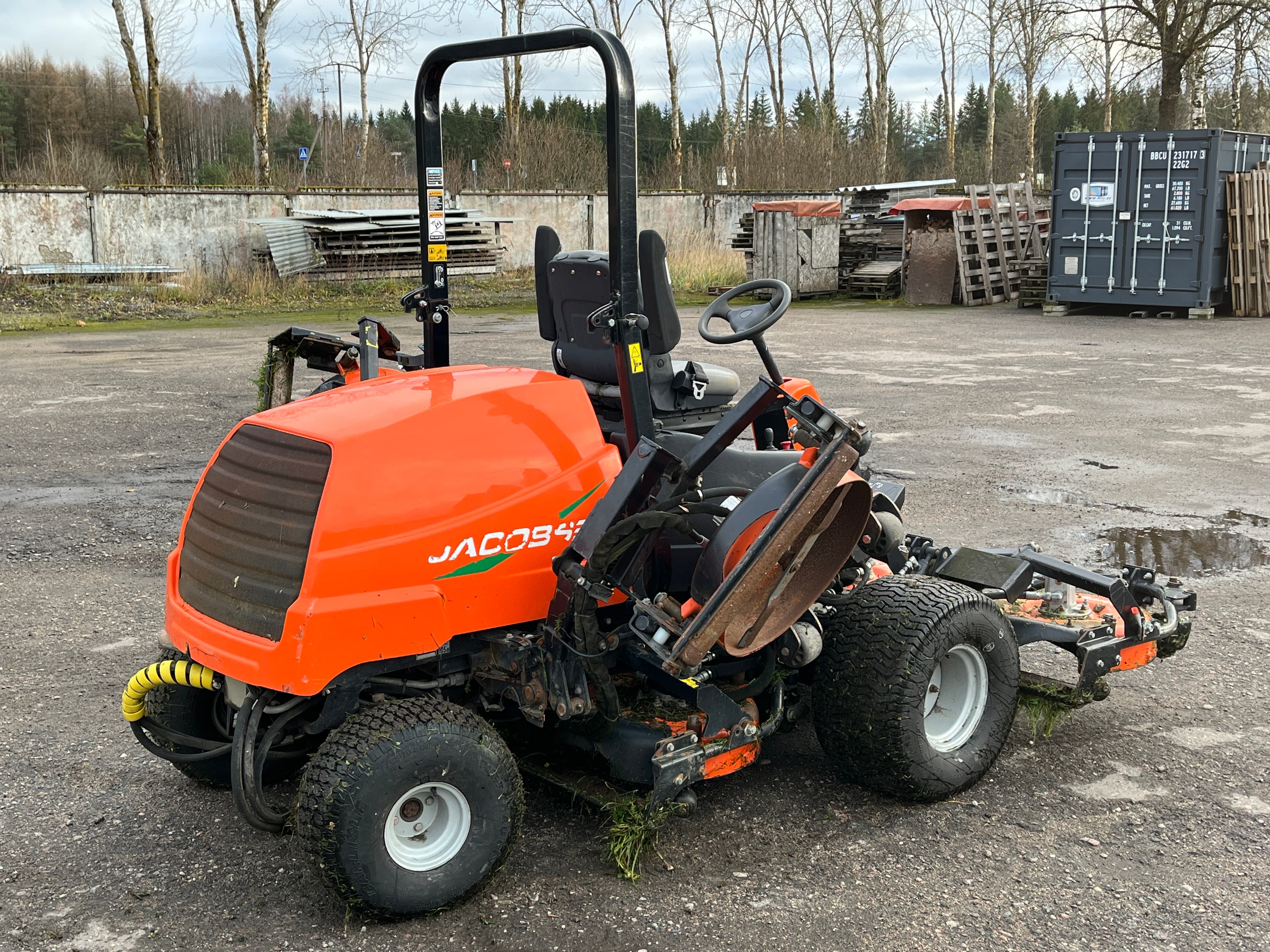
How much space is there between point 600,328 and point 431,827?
4.90ft

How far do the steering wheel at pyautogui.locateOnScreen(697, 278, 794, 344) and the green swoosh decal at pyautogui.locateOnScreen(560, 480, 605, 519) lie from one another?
48 centimetres

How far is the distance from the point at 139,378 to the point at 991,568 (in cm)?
966

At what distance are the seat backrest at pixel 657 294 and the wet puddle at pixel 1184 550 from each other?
315 cm

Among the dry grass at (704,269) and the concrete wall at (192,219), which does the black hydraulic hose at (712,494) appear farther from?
the dry grass at (704,269)

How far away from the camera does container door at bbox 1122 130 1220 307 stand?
15.9 metres

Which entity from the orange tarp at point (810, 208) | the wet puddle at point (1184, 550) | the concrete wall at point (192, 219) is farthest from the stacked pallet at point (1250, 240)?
the wet puddle at point (1184, 550)

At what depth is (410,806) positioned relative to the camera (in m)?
2.86

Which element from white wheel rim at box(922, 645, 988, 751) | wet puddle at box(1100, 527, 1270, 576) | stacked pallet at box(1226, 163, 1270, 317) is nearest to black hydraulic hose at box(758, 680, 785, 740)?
white wheel rim at box(922, 645, 988, 751)

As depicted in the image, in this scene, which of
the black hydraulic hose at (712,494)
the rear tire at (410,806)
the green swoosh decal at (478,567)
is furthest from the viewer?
the black hydraulic hose at (712,494)

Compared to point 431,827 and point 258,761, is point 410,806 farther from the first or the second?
point 258,761

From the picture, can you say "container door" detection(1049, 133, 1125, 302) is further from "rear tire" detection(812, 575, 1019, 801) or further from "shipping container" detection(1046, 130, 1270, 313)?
"rear tire" detection(812, 575, 1019, 801)

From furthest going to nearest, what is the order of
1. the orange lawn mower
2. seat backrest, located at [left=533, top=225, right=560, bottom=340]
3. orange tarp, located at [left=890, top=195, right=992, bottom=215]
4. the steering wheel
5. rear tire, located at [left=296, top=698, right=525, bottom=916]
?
orange tarp, located at [left=890, top=195, right=992, bottom=215]
seat backrest, located at [left=533, top=225, right=560, bottom=340]
the steering wheel
the orange lawn mower
rear tire, located at [left=296, top=698, right=525, bottom=916]

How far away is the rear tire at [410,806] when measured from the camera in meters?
2.67

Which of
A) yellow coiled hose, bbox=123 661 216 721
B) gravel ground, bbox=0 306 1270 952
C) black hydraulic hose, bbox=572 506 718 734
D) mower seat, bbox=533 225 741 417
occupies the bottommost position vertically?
gravel ground, bbox=0 306 1270 952
